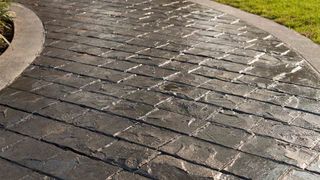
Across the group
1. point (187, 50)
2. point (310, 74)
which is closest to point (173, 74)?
point (187, 50)

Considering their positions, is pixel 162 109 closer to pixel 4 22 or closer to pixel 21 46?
pixel 21 46

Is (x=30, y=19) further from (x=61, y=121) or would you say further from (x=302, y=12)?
(x=302, y=12)

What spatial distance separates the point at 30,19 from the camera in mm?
7723

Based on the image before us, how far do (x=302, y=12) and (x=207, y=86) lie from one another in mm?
4099

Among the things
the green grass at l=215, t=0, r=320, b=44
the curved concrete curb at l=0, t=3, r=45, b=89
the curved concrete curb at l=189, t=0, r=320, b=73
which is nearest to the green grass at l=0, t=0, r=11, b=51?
the curved concrete curb at l=0, t=3, r=45, b=89

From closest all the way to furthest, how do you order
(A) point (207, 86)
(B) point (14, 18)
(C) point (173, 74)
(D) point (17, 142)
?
1. (D) point (17, 142)
2. (A) point (207, 86)
3. (C) point (173, 74)
4. (B) point (14, 18)

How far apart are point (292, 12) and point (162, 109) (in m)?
4.82

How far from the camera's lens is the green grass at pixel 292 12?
734 centimetres

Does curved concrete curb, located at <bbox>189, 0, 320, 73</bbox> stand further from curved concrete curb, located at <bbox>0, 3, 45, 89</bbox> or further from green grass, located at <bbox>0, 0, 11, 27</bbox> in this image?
green grass, located at <bbox>0, 0, 11, 27</bbox>

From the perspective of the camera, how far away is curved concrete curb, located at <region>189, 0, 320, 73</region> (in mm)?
6090

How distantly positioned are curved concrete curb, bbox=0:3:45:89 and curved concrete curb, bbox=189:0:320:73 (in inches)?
133

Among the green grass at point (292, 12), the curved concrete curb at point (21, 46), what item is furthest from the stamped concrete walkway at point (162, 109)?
the green grass at point (292, 12)

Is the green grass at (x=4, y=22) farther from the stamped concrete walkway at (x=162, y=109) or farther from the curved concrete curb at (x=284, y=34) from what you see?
the curved concrete curb at (x=284, y=34)

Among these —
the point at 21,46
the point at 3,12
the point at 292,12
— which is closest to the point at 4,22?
the point at 3,12
